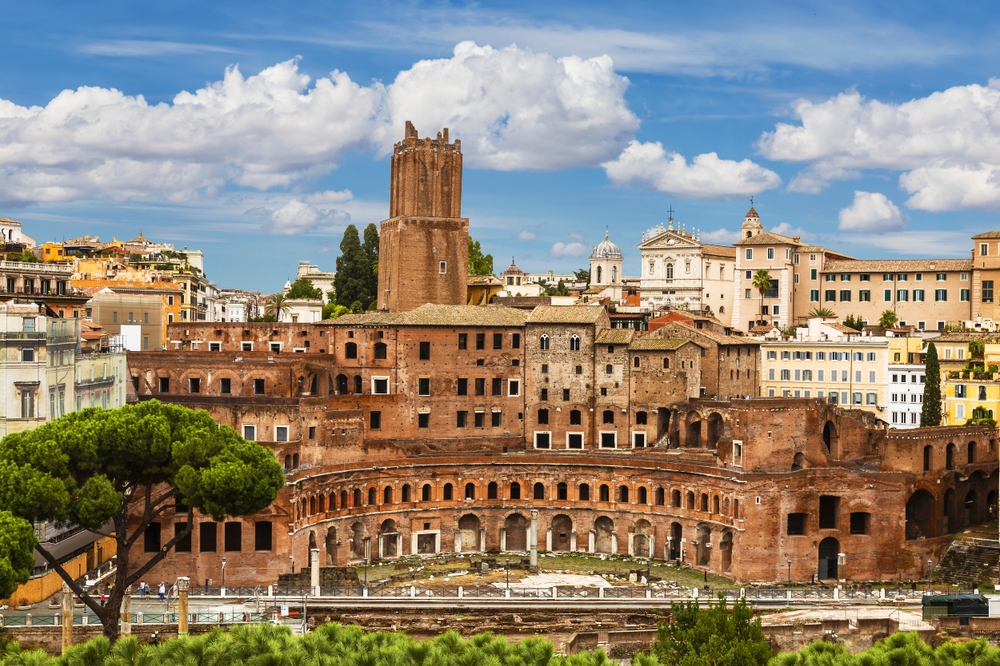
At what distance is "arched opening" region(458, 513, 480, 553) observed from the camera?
238 ft

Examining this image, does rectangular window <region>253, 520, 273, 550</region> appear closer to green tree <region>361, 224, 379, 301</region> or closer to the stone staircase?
the stone staircase

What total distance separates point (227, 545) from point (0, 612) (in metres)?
13.2

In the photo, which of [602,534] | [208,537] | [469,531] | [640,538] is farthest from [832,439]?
[208,537]

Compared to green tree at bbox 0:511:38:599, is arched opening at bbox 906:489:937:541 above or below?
below

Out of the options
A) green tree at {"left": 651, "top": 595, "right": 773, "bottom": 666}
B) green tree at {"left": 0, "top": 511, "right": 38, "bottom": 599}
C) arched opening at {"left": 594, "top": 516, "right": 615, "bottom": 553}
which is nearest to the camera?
green tree at {"left": 0, "top": 511, "right": 38, "bottom": 599}

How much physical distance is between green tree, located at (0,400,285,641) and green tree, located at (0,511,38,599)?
1836 mm

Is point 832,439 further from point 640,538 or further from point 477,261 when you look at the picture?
point 477,261

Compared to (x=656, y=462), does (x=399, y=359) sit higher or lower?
higher

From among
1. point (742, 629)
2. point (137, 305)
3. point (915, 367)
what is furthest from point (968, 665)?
point (137, 305)

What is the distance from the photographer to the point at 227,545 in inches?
2453

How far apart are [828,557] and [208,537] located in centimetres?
3023

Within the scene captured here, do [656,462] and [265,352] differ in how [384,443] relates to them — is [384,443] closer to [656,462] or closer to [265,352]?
[265,352]

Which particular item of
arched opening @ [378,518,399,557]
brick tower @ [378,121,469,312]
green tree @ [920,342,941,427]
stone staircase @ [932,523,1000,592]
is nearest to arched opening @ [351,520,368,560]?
arched opening @ [378,518,399,557]

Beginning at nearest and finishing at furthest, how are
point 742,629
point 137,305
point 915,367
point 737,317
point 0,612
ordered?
point 742,629, point 0,612, point 915,367, point 137,305, point 737,317
